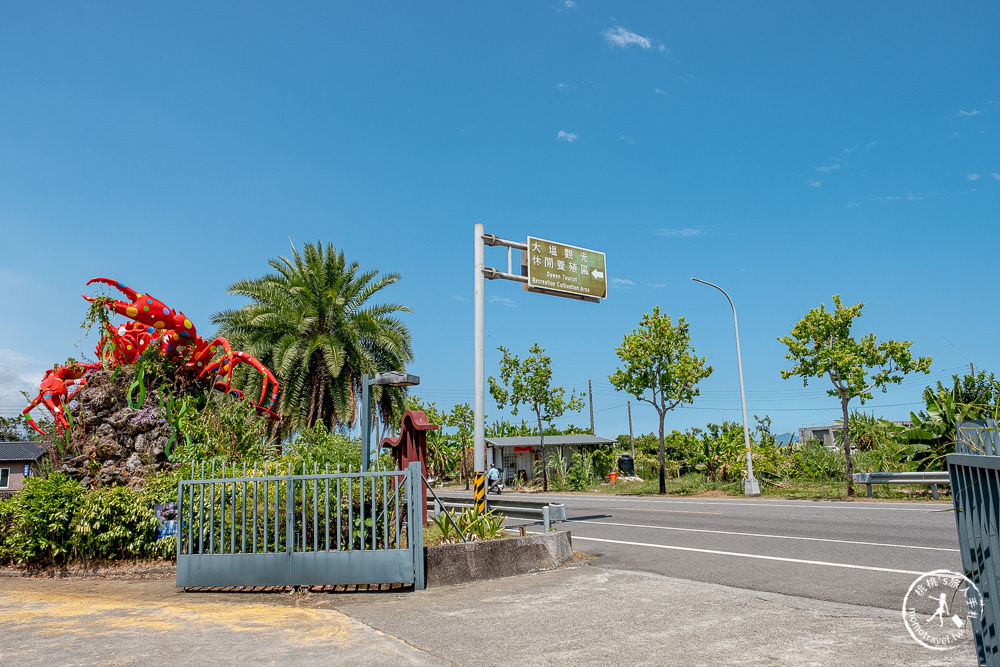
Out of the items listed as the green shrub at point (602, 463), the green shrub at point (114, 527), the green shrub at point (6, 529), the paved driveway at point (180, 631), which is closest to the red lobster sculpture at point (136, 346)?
the green shrub at point (6, 529)

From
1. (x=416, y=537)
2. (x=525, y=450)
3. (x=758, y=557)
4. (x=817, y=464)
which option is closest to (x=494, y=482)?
(x=525, y=450)

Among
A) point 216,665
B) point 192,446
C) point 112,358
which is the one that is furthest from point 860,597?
point 112,358

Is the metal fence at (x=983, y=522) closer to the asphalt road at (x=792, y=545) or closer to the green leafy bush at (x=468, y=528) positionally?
the asphalt road at (x=792, y=545)

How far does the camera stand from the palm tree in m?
22.2

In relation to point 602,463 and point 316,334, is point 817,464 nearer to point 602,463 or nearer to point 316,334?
point 602,463

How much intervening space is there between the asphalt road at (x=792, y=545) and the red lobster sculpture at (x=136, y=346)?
8.03 meters

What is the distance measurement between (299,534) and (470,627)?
3.51m

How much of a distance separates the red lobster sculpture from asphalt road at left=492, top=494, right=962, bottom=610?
8.03m

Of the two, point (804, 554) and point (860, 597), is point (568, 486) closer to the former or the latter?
point (804, 554)

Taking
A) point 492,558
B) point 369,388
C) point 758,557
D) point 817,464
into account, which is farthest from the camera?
point 817,464

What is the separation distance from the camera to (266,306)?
23094 mm

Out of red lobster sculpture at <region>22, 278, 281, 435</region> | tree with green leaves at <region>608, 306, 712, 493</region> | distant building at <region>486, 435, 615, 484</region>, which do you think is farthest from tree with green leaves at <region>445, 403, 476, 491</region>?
red lobster sculpture at <region>22, 278, 281, 435</region>

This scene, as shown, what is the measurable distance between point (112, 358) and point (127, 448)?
1826 millimetres

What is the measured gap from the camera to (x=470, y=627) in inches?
265
